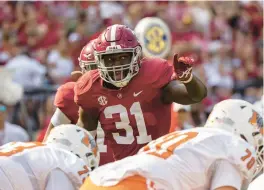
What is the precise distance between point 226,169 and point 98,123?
6.50ft

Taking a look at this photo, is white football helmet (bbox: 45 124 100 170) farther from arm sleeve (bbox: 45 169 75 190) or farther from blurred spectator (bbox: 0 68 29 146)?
blurred spectator (bbox: 0 68 29 146)

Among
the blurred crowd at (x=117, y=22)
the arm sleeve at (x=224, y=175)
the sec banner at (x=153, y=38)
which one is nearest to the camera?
the arm sleeve at (x=224, y=175)

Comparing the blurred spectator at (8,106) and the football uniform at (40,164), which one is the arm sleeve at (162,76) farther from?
the blurred spectator at (8,106)

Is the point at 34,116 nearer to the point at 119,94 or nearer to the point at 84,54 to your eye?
the point at 84,54

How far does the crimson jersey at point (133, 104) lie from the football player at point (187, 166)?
129 cm

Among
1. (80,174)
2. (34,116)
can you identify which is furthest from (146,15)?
(80,174)

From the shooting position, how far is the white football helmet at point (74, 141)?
4.64 m

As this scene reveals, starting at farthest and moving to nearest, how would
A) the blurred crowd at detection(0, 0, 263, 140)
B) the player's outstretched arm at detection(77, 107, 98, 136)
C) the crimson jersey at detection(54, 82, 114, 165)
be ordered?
the blurred crowd at detection(0, 0, 263, 140) < the crimson jersey at detection(54, 82, 114, 165) < the player's outstretched arm at detection(77, 107, 98, 136)

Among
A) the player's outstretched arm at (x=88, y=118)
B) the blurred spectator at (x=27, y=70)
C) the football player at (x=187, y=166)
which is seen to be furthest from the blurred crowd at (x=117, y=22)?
the football player at (x=187, y=166)

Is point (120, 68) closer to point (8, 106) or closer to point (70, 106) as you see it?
point (70, 106)

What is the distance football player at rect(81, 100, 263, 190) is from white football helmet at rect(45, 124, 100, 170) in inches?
22.8

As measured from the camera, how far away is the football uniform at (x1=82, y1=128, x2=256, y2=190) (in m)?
3.94

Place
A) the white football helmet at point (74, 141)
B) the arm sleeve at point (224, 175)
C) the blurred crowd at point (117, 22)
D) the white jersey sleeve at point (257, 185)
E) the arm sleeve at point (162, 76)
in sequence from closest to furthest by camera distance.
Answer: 1. the arm sleeve at point (224, 175)
2. the white jersey sleeve at point (257, 185)
3. the white football helmet at point (74, 141)
4. the arm sleeve at point (162, 76)
5. the blurred crowd at point (117, 22)

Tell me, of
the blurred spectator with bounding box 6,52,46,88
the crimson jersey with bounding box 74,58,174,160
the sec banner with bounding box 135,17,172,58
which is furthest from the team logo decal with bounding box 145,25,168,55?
the crimson jersey with bounding box 74,58,174,160
